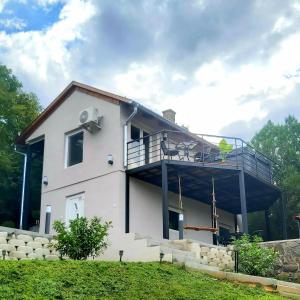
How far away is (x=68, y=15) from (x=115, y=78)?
13.2 ft

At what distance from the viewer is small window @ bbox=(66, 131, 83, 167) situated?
18.7m

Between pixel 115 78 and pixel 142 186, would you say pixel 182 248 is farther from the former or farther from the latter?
pixel 115 78

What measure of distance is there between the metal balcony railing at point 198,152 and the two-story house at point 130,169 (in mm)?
37

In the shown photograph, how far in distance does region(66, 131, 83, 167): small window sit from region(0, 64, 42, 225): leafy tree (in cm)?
320

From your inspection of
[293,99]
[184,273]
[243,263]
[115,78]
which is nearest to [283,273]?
[243,263]

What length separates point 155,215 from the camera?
1797cm

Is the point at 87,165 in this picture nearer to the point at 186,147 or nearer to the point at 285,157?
the point at 186,147

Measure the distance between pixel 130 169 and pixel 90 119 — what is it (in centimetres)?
232

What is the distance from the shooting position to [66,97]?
65.2 ft

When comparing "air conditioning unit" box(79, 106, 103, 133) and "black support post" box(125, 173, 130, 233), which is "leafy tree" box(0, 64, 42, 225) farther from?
"black support post" box(125, 173, 130, 233)

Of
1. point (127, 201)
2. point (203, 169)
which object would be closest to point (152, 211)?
point (127, 201)

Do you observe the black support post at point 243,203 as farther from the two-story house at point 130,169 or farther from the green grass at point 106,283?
the green grass at point 106,283

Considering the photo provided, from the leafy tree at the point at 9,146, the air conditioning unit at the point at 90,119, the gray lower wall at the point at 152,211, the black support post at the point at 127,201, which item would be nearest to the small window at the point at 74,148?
the air conditioning unit at the point at 90,119

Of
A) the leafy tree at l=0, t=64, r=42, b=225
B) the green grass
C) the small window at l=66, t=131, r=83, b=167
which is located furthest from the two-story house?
the green grass
